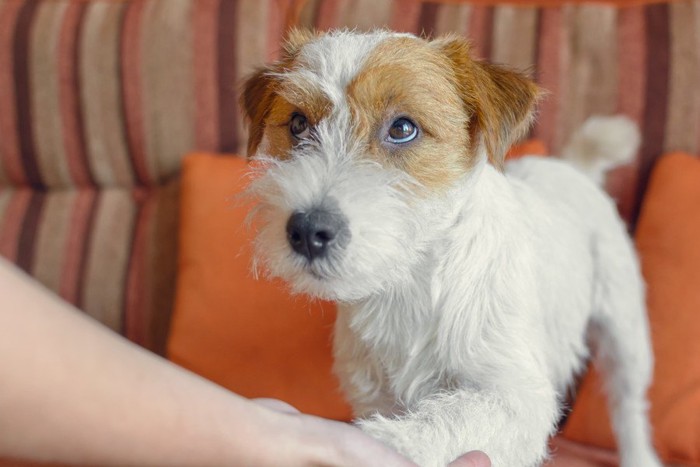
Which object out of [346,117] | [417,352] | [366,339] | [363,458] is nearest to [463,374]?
[417,352]

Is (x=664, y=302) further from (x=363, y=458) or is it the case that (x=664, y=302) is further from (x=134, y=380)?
(x=134, y=380)

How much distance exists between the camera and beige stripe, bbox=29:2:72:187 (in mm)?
2043

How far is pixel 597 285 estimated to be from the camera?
156 centimetres

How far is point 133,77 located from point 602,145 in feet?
4.43

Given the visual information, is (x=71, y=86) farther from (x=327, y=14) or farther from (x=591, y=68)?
(x=591, y=68)

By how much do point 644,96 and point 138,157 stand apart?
1.48 m

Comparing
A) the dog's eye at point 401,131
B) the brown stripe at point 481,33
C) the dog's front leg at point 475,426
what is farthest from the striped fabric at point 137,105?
the dog's front leg at point 475,426

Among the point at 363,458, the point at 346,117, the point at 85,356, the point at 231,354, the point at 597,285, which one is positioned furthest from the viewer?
the point at 231,354

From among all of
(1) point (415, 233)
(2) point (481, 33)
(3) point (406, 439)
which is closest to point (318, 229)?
(1) point (415, 233)

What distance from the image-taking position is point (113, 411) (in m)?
0.74

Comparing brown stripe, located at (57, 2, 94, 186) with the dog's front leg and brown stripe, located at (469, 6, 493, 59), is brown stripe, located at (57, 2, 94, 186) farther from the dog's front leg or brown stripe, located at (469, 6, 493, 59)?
the dog's front leg

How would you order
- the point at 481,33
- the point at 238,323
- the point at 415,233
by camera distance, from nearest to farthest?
the point at 415,233 → the point at 238,323 → the point at 481,33

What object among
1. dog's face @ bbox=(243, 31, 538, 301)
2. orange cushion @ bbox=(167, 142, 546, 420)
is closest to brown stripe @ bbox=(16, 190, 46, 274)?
orange cushion @ bbox=(167, 142, 546, 420)

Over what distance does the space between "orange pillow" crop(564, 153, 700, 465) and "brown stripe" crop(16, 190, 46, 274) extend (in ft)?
5.35
